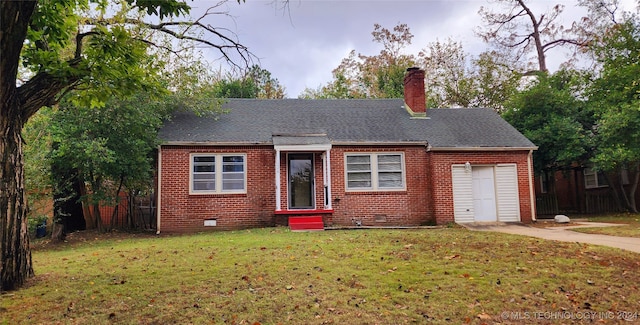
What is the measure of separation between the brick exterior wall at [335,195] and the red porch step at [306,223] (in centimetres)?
66

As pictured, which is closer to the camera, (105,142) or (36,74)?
(36,74)

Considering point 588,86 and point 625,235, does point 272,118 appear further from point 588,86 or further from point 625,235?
point 588,86

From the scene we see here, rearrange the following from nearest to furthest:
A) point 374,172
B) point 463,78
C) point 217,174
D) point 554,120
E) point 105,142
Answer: point 105,142, point 217,174, point 374,172, point 554,120, point 463,78

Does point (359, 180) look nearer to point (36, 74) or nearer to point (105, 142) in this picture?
point (105, 142)

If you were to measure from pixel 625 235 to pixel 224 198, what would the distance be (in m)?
11.4

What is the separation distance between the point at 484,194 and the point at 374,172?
13.0 ft

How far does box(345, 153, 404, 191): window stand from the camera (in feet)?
49.2

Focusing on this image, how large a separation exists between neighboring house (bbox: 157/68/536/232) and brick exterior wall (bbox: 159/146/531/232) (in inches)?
1.3

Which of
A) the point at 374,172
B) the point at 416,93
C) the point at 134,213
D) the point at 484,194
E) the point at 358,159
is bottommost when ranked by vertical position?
the point at 134,213

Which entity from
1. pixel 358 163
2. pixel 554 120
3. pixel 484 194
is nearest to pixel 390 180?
pixel 358 163

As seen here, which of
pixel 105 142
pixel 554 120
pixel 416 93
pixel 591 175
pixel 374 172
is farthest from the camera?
pixel 591 175

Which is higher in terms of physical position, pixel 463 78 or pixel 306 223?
pixel 463 78

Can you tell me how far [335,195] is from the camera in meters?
14.8

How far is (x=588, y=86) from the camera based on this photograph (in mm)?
19641
